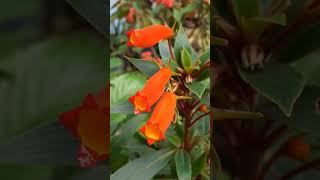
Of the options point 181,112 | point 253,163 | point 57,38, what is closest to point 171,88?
point 181,112

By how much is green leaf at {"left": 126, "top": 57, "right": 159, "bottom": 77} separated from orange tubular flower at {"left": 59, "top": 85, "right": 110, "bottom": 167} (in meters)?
0.06

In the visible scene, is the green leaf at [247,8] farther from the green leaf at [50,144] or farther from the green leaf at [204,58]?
the green leaf at [50,144]

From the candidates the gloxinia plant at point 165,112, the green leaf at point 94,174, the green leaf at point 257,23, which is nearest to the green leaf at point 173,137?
the gloxinia plant at point 165,112

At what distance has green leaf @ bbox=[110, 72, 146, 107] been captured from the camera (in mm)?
743

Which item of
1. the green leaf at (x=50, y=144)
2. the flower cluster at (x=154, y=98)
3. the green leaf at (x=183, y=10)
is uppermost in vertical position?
the green leaf at (x=183, y=10)

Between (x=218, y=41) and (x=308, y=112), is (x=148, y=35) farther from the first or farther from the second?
(x=308, y=112)

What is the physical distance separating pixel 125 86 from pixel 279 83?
0.75ft

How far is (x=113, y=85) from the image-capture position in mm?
773

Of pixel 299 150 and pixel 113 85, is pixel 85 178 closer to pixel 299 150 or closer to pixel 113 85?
pixel 113 85

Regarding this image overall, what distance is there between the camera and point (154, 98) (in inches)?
26.6

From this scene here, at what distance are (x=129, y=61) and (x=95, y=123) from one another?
0.11 metres

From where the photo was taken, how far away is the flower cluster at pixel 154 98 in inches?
26.4

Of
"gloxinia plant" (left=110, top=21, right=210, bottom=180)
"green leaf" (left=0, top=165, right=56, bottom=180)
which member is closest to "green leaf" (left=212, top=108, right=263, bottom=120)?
"gloxinia plant" (left=110, top=21, right=210, bottom=180)

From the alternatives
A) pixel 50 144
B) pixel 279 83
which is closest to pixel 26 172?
pixel 50 144
